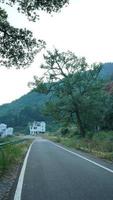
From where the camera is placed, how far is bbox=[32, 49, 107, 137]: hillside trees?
180 feet

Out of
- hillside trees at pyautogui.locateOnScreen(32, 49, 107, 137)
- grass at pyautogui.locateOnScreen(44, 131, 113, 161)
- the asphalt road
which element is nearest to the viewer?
the asphalt road

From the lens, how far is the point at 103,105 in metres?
54.7

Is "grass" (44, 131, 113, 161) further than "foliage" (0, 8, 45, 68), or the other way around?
"grass" (44, 131, 113, 161)

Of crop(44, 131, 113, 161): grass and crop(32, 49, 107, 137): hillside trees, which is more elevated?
crop(32, 49, 107, 137): hillside trees

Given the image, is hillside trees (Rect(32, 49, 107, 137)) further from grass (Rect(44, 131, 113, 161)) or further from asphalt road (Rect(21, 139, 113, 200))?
asphalt road (Rect(21, 139, 113, 200))

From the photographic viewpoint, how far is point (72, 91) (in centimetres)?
5534

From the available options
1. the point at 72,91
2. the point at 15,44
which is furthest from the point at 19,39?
the point at 72,91

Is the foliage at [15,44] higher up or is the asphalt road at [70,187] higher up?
the foliage at [15,44]

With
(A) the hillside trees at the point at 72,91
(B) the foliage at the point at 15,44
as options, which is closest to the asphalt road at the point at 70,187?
(B) the foliage at the point at 15,44

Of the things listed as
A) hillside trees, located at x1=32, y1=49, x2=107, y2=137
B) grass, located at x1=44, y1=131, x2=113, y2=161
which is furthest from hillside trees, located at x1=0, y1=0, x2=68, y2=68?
hillside trees, located at x1=32, y1=49, x2=107, y2=137

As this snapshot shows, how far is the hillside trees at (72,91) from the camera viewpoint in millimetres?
54747

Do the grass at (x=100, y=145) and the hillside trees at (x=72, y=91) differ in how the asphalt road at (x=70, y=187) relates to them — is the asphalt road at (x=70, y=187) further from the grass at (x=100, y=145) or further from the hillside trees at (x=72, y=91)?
the hillside trees at (x=72, y=91)

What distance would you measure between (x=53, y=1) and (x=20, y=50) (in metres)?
2.75

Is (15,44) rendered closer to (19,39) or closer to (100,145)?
(19,39)
